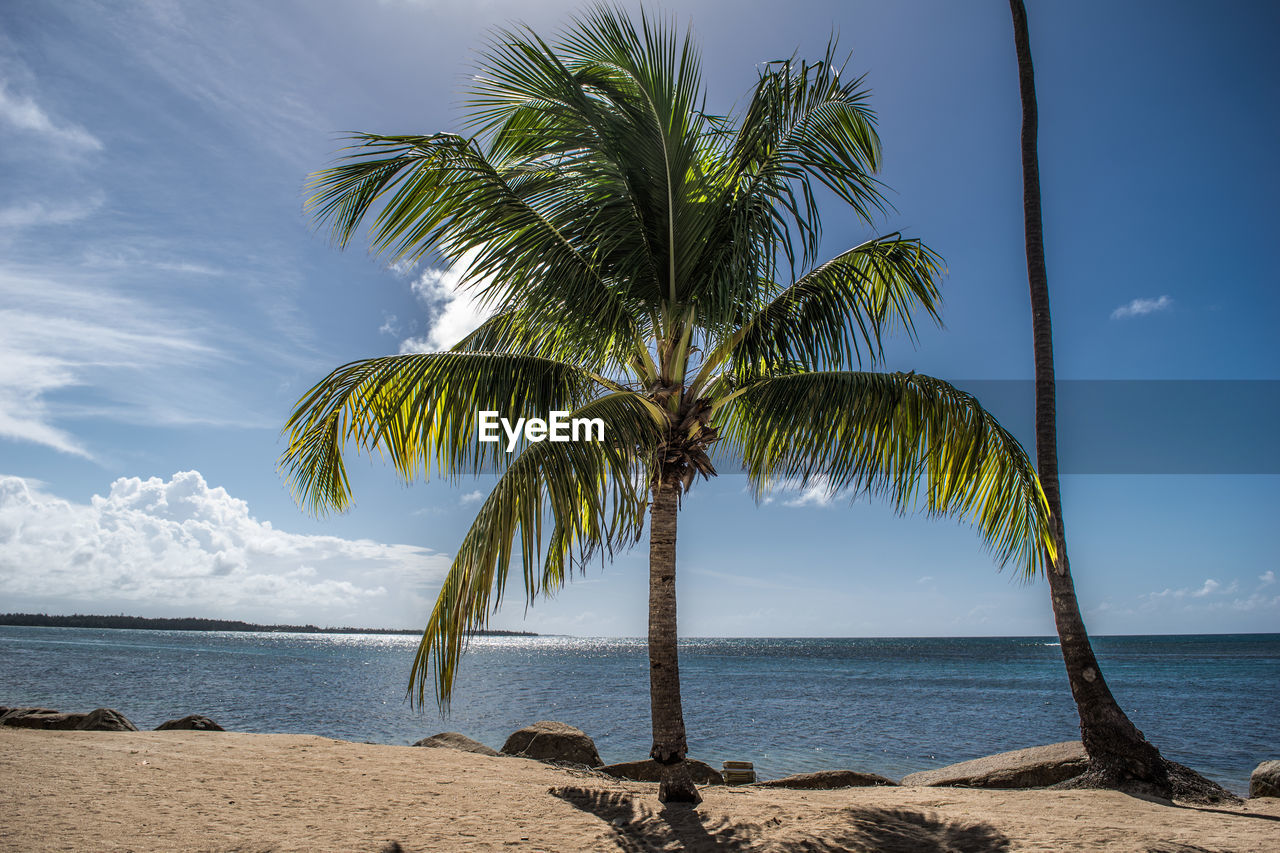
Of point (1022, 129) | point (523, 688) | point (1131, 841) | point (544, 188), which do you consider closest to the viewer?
point (1131, 841)

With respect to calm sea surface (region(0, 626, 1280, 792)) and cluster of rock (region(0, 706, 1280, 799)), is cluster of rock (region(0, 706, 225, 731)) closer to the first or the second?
cluster of rock (region(0, 706, 1280, 799))

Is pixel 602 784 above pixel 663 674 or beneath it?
beneath

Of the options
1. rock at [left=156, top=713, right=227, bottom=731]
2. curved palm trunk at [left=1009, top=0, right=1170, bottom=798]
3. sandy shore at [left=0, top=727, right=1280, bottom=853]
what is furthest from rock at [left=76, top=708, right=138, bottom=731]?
curved palm trunk at [left=1009, top=0, right=1170, bottom=798]

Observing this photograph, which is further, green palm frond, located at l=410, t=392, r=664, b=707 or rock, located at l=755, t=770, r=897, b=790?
rock, located at l=755, t=770, r=897, b=790

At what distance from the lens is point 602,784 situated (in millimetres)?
7855

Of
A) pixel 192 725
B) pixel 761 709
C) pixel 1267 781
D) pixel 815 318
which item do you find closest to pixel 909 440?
pixel 815 318

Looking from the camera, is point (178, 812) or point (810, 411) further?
point (810, 411)

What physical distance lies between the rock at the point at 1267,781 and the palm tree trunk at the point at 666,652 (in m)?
7.12

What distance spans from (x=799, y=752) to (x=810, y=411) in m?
14.9

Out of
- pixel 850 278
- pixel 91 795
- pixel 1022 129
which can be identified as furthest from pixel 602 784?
pixel 1022 129

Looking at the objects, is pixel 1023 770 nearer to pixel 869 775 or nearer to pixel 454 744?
pixel 869 775

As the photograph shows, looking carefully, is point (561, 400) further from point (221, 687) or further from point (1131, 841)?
point (221, 687)

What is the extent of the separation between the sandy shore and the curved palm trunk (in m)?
0.68

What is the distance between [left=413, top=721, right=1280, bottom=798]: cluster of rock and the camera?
27.7 ft
